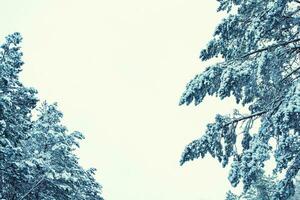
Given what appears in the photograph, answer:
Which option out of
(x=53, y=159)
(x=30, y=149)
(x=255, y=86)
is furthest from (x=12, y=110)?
(x=255, y=86)

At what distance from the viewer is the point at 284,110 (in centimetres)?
703

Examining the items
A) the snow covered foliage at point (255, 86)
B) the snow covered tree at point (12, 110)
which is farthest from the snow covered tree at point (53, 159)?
the snow covered foliage at point (255, 86)

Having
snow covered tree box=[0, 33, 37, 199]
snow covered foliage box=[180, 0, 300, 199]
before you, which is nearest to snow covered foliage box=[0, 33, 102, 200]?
snow covered tree box=[0, 33, 37, 199]

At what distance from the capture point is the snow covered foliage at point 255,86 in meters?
7.61

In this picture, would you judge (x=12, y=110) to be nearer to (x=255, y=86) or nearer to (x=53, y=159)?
(x=53, y=159)

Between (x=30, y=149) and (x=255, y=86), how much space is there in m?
13.5

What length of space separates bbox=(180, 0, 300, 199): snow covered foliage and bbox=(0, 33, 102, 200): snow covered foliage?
6415 millimetres

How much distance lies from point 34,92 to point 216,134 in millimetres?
7548

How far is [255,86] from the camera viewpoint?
8.59 metres

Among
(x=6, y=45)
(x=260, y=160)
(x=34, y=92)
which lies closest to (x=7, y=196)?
(x=34, y=92)

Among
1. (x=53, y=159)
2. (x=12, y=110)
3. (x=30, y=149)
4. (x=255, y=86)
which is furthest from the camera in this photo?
(x=30, y=149)

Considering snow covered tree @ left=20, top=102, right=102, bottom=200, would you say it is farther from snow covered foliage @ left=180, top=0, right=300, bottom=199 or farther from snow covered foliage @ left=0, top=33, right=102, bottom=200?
snow covered foliage @ left=180, top=0, right=300, bottom=199

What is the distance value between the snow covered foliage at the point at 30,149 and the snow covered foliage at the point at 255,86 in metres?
6.42

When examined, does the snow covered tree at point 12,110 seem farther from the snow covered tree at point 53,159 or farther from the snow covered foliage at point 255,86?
the snow covered foliage at point 255,86
